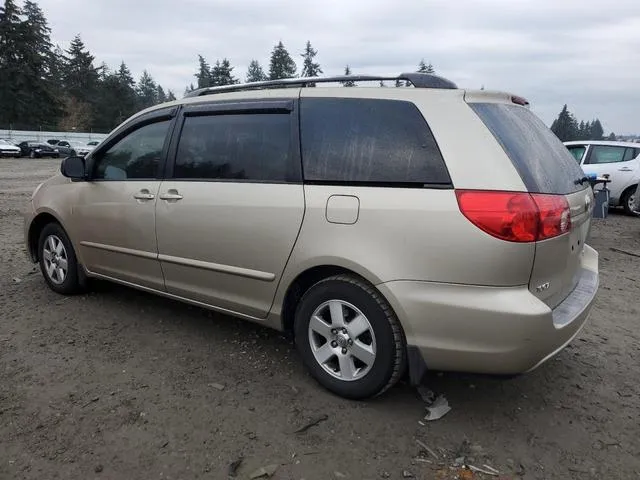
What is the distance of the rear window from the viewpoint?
2.58 m

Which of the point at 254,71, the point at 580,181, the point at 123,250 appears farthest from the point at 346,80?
the point at 254,71

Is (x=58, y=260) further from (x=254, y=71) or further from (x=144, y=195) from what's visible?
(x=254, y=71)

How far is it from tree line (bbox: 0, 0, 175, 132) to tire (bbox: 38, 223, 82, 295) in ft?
185

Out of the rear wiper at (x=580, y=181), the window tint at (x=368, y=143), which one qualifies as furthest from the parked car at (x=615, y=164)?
the window tint at (x=368, y=143)

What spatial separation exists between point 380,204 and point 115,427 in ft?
5.87

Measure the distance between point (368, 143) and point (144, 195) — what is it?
184cm

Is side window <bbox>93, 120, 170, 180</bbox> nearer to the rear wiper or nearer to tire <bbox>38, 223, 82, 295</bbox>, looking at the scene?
tire <bbox>38, 223, 82, 295</bbox>

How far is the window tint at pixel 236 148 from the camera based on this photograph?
125 inches

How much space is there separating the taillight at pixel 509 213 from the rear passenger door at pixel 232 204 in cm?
96

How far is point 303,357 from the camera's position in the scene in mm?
3119

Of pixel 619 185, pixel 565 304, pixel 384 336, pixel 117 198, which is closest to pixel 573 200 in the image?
pixel 565 304

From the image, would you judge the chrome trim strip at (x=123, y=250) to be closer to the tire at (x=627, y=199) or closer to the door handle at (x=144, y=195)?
the door handle at (x=144, y=195)

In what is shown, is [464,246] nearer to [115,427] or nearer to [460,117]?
[460,117]

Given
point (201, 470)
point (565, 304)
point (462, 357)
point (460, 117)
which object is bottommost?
point (201, 470)
